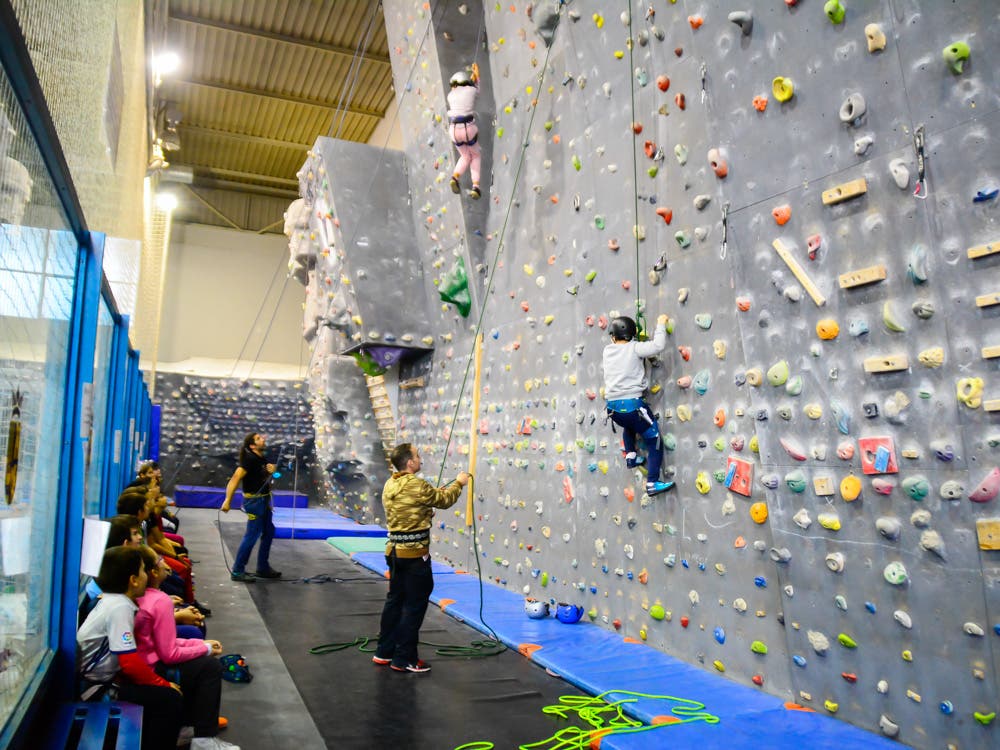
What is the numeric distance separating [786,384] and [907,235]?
0.73m

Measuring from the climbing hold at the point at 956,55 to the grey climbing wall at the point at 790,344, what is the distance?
25mm

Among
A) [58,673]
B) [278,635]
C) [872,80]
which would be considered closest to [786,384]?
[872,80]

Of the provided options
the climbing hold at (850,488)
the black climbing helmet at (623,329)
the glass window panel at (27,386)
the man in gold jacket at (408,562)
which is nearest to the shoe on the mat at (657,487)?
the black climbing helmet at (623,329)

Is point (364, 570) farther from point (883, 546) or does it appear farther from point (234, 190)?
point (234, 190)

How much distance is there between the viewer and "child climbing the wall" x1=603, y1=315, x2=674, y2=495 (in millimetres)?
4012

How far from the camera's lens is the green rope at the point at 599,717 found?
286 cm

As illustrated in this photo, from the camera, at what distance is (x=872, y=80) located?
2738mm

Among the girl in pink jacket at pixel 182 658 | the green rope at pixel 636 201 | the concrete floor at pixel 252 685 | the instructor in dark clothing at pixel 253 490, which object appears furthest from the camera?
the instructor in dark clothing at pixel 253 490

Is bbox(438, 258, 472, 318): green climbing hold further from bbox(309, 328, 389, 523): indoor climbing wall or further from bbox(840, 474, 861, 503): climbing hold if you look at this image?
bbox(840, 474, 861, 503): climbing hold

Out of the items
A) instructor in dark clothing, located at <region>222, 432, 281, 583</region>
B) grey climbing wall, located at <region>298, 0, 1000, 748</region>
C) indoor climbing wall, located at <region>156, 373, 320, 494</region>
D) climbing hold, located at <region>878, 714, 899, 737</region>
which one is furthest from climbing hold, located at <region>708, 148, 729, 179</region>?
indoor climbing wall, located at <region>156, 373, 320, 494</region>

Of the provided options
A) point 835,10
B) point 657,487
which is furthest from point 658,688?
point 835,10

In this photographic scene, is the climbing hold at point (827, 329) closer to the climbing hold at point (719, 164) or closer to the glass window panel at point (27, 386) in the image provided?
the climbing hold at point (719, 164)

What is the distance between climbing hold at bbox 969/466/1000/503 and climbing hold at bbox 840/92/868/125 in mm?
1279

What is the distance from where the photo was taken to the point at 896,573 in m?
2.73
